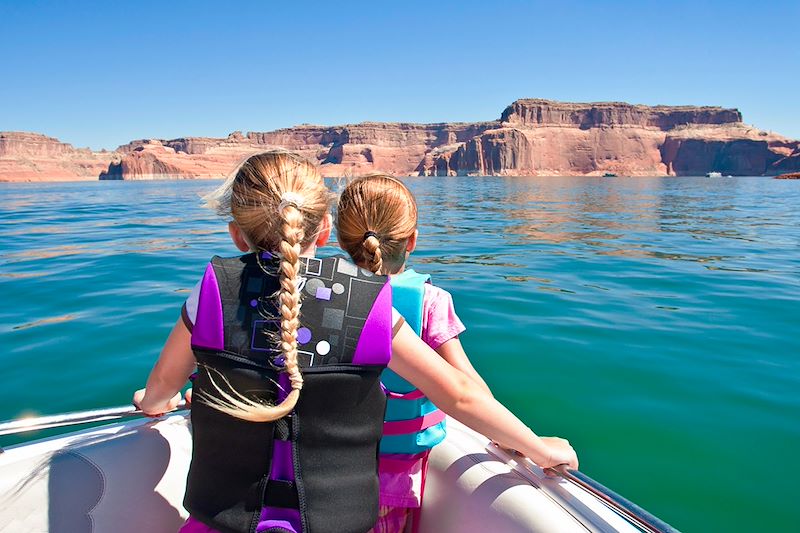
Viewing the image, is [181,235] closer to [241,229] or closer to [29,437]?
[29,437]

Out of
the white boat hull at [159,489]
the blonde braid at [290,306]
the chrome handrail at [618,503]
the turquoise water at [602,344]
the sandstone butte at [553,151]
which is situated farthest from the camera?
the sandstone butte at [553,151]

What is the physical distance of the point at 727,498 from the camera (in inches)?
102

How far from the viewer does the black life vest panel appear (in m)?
1.16

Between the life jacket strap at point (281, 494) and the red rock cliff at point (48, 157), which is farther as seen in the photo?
the red rock cliff at point (48, 157)

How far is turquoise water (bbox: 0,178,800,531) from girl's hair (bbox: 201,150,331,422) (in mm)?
2245

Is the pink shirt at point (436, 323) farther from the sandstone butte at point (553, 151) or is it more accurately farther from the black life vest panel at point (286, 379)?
the sandstone butte at point (553, 151)

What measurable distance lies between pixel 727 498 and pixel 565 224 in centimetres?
1164

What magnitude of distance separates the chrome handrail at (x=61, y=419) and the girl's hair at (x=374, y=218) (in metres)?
0.94

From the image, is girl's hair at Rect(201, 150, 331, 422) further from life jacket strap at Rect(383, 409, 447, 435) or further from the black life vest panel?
life jacket strap at Rect(383, 409, 447, 435)

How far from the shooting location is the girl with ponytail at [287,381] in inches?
45.5

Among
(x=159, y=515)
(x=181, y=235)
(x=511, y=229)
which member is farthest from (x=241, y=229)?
(x=511, y=229)

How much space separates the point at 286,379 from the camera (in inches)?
45.2

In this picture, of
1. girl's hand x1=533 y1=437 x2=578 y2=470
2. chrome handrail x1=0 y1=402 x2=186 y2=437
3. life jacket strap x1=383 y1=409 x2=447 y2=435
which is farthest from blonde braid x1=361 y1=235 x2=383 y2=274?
chrome handrail x1=0 y1=402 x2=186 y2=437

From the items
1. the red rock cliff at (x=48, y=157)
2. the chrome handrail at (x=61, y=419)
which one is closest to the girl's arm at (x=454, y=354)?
the chrome handrail at (x=61, y=419)
